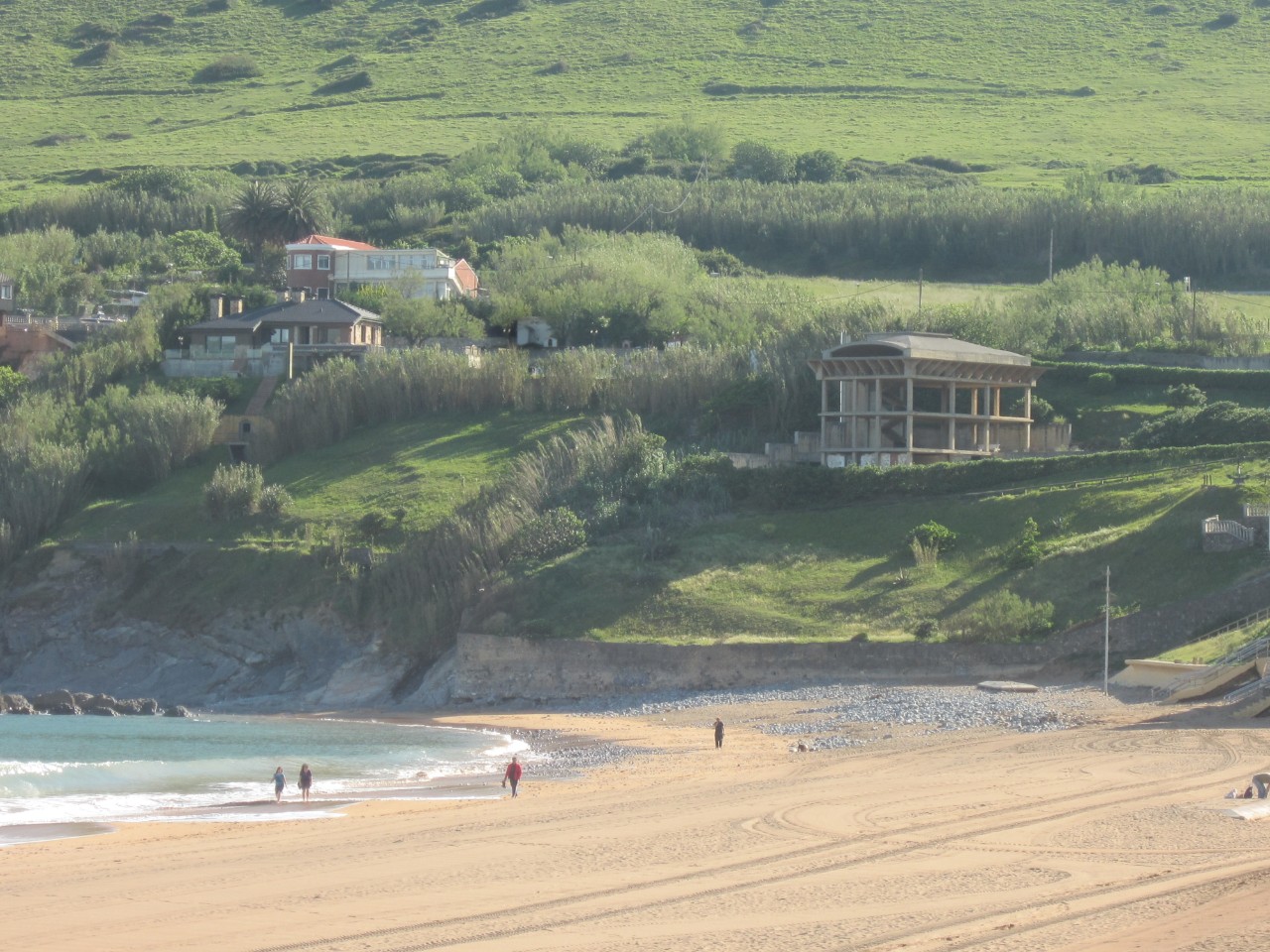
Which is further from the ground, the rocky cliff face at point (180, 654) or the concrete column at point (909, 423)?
the concrete column at point (909, 423)

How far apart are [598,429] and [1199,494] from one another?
2549cm

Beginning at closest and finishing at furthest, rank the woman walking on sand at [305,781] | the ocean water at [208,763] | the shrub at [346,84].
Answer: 1. the ocean water at [208,763]
2. the woman walking on sand at [305,781]
3. the shrub at [346,84]

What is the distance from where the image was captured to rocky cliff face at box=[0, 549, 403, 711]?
66.9 metres

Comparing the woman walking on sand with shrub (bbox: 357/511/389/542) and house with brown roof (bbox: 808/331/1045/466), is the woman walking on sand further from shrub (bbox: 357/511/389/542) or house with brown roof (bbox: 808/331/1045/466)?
house with brown roof (bbox: 808/331/1045/466)

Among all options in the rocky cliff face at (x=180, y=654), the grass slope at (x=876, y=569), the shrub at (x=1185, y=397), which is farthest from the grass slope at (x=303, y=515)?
the shrub at (x=1185, y=397)

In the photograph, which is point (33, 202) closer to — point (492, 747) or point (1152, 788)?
point (492, 747)

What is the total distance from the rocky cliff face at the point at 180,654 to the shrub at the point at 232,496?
5.19m

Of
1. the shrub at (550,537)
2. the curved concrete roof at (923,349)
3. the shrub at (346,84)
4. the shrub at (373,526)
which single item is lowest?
the shrub at (346,84)

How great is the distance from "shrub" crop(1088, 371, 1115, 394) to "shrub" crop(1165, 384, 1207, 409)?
104 inches

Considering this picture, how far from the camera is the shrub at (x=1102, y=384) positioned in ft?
258

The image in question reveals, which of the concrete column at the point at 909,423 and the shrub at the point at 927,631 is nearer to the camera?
the shrub at the point at 927,631

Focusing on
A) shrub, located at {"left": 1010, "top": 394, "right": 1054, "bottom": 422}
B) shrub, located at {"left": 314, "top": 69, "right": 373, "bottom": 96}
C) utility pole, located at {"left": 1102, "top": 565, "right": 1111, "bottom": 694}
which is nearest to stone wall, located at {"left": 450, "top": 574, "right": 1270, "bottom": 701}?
utility pole, located at {"left": 1102, "top": 565, "right": 1111, "bottom": 694}

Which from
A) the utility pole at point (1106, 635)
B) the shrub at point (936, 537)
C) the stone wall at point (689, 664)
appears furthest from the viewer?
the shrub at point (936, 537)

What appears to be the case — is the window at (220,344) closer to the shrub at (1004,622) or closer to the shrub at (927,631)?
the shrub at (927,631)
